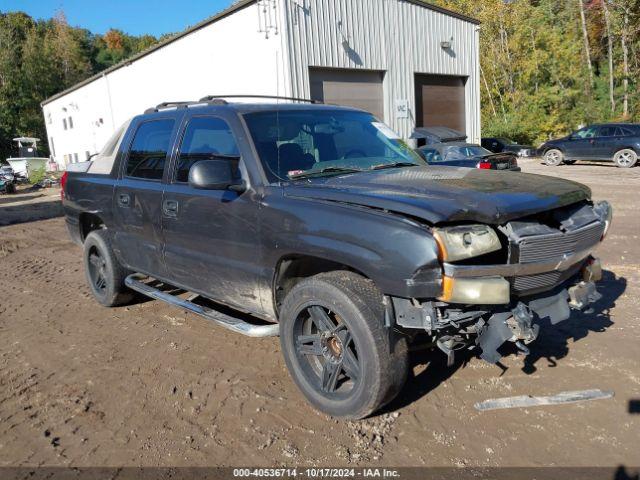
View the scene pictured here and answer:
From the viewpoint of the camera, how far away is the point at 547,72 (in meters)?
36.1

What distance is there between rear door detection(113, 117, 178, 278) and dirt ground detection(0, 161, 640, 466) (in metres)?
0.70

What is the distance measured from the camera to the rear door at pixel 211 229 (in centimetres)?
355

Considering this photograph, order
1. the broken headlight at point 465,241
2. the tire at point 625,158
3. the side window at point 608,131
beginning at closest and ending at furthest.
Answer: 1. the broken headlight at point 465,241
2. the tire at point 625,158
3. the side window at point 608,131

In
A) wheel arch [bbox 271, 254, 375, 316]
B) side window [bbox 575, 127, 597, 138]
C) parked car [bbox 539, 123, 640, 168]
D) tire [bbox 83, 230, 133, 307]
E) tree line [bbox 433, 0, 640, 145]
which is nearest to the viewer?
wheel arch [bbox 271, 254, 375, 316]

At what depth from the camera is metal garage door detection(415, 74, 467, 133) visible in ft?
61.5

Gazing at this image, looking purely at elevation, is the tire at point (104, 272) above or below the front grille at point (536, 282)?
below

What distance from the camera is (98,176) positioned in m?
5.25

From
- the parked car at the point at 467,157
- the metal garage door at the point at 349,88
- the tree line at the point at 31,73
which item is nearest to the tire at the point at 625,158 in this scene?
the parked car at the point at 467,157

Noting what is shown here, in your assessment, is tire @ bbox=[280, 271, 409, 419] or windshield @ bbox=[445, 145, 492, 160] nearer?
tire @ bbox=[280, 271, 409, 419]

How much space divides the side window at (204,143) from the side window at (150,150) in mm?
269

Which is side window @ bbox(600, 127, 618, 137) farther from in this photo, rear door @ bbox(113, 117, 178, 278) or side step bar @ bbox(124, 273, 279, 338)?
side step bar @ bbox(124, 273, 279, 338)

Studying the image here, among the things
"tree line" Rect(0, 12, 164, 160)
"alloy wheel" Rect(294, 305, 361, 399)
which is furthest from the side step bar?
"tree line" Rect(0, 12, 164, 160)

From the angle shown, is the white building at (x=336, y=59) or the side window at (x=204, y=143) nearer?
the side window at (x=204, y=143)

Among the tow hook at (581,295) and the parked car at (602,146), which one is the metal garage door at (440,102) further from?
the tow hook at (581,295)
